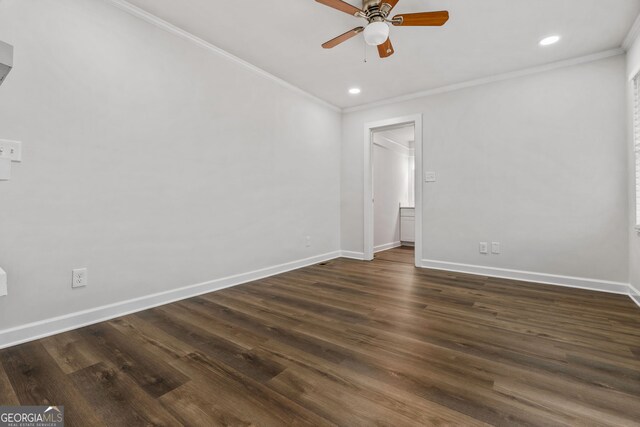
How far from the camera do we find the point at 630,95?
8.84 feet

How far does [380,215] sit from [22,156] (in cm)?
489

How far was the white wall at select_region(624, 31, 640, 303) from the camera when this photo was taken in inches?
99.7

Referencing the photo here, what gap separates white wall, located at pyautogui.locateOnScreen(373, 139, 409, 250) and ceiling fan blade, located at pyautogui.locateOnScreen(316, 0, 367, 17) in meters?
3.46

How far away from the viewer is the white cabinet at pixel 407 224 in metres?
6.30

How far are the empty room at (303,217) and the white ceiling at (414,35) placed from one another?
25mm

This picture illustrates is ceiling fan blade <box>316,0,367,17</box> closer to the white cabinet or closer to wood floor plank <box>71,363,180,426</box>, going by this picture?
wood floor plank <box>71,363,180,426</box>

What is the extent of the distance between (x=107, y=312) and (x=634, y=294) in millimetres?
4424

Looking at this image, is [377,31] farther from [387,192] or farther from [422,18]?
[387,192]

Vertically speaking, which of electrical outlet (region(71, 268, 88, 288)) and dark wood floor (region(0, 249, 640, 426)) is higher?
electrical outlet (region(71, 268, 88, 288))

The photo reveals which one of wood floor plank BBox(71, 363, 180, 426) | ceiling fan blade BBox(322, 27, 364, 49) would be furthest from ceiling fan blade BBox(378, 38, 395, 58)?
wood floor plank BBox(71, 363, 180, 426)

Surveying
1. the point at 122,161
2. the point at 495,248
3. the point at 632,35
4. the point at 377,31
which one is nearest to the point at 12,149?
Result: the point at 122,161

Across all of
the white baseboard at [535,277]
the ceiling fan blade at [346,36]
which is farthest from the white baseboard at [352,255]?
the ceiling fan blade at [346,36]

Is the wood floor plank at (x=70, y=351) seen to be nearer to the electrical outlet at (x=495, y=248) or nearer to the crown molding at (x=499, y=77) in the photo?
the electrical outlet at (x=495, y=248)

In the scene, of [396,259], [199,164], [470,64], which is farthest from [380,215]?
[199,164]
